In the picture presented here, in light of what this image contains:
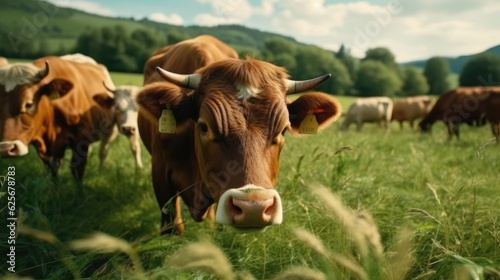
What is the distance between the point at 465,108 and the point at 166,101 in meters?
15.3

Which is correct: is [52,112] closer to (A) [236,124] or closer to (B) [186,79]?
(B) [186,79]

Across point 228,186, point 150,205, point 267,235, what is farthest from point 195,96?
point 150,205

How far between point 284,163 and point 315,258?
11.6 feet

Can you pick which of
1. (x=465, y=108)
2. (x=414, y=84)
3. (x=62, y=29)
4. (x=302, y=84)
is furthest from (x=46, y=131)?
(x=414, y=84)

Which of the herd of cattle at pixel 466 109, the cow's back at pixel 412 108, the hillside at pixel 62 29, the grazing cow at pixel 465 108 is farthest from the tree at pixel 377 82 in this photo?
the grazing cow at pixel 465 108

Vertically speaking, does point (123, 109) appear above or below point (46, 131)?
above

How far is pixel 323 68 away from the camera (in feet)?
167

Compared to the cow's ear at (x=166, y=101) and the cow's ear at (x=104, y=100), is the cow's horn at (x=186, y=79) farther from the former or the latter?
the cow's ear at (x=104, y=100)

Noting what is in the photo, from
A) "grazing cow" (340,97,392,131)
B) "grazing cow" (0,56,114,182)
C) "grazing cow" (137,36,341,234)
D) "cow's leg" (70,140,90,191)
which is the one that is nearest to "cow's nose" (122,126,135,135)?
"grazing cow" (0,56,114,182)

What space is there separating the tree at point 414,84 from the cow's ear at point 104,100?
66.8 meters

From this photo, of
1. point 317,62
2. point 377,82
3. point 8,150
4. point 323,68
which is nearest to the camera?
point 8,150

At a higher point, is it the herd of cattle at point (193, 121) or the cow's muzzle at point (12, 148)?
the herd of cattle at point (193, 121)

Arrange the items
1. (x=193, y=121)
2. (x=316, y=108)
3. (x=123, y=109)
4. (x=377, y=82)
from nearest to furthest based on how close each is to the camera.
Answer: (x=316, y=108) < (x=193, y=121) < (x=123, y=109) < (x=377, y=82)

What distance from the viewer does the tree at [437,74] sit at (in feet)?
228
